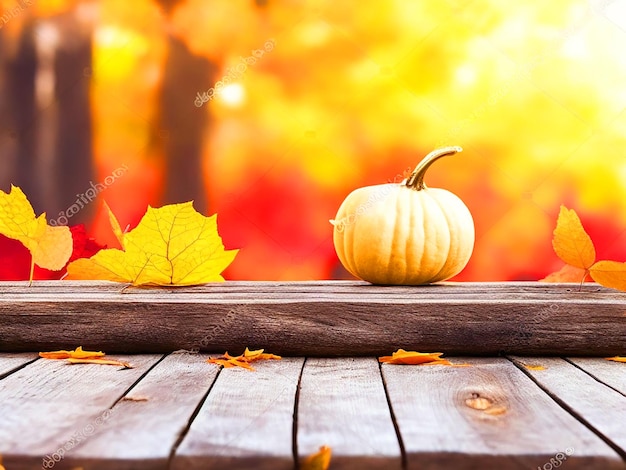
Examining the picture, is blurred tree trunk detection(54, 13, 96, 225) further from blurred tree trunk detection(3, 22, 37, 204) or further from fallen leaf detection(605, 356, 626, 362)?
fallen leaf detection(605, 356, 626, 362)

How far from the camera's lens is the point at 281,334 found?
0.91 meters

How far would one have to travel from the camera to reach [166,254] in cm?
105

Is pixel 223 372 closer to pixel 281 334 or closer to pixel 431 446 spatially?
pixel 281 334

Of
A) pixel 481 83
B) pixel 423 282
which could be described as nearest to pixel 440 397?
pixel 423 282

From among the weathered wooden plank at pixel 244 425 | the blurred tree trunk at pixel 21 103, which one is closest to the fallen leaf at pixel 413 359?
the weathered wooden plank at pixel 244 425

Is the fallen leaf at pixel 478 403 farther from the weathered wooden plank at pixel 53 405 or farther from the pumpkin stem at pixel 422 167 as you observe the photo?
the pumpkin stem at pixel 422 167

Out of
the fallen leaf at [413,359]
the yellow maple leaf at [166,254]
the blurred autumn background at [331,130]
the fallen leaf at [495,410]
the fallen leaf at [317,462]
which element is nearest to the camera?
the fallen leaf at [317,462]

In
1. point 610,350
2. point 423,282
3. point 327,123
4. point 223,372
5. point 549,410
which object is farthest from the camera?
point 327,123

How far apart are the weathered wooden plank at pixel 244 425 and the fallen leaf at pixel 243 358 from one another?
33 millimetres

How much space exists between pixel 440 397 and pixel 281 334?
0.91ft

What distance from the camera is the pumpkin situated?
125 cm

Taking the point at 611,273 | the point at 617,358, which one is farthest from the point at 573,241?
the point at 617,358

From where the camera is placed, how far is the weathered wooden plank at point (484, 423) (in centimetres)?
52

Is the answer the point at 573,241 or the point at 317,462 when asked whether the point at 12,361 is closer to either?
the point at 317,462
